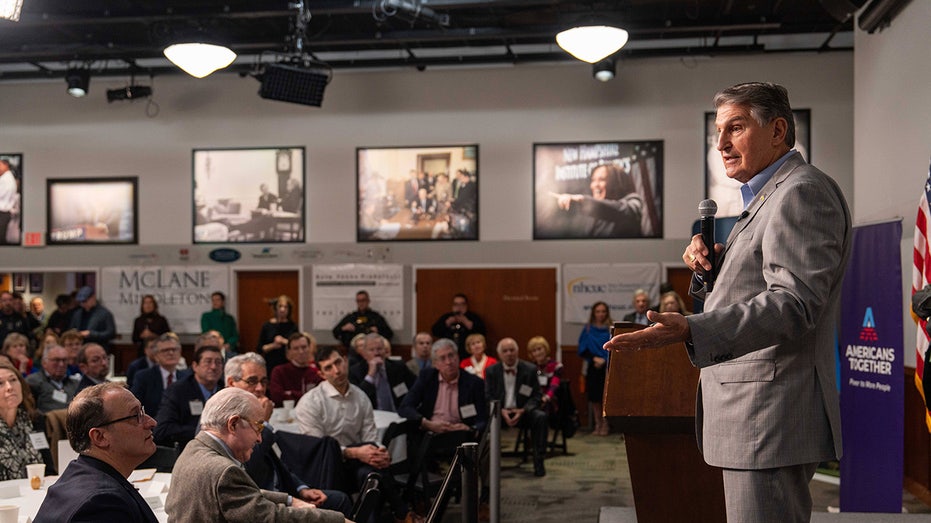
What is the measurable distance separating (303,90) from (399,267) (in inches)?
134

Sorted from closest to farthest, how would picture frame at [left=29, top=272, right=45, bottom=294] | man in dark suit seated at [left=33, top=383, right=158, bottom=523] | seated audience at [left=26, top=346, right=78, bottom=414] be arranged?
man in dark suit seated at [left=33, top=383, right=158, bottom=523]
seated audience at [left=26, top=346, right=78, bottom=414]
picture frame at [left=29, top=272, right=45, bottom=294]

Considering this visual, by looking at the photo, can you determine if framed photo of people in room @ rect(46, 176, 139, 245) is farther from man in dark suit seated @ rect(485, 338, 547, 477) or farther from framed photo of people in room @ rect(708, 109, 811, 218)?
framed photo of people in room @ rect(708, 109, 811, 218)

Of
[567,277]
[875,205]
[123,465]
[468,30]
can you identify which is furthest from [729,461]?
[567,277]

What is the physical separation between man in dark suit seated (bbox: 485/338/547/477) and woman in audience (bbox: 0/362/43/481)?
4.55 meters

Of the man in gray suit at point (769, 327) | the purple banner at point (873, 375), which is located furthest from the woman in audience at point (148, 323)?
the man in gray suit at point (769, 327)

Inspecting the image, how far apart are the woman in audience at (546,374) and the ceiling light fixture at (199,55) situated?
4289 mm

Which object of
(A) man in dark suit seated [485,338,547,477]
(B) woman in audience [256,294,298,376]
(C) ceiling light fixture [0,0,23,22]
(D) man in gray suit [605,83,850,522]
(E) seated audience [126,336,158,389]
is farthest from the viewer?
(B) woman in audience [256,294,298,376]

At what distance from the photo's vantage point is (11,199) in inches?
516

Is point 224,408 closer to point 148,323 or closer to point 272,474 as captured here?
point 272,474

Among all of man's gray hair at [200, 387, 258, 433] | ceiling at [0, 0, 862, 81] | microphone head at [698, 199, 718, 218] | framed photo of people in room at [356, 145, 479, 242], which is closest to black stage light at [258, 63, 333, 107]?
ceiling at [0, 0, 862, 81]

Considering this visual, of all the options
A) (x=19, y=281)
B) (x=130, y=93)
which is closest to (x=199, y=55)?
(x=130, y=93)

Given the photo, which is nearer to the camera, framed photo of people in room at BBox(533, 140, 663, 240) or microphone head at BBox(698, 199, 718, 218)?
microphone head at BBox(698, 199, 718, 218)

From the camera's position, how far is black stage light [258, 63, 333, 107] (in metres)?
9.46

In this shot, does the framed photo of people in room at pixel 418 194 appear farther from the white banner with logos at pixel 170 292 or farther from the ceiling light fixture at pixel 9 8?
the ceiling light fixture at pixel 9 8
